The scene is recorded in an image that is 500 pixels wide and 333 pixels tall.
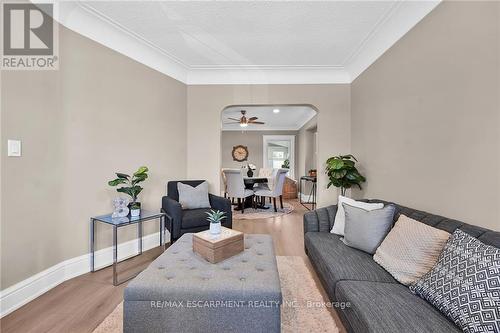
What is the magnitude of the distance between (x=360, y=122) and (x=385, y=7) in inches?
53.0

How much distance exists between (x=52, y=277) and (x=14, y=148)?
119 cm

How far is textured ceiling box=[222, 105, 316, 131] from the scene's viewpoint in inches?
207

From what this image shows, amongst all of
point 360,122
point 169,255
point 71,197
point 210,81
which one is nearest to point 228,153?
point 210,81

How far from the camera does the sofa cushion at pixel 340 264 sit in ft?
4.66

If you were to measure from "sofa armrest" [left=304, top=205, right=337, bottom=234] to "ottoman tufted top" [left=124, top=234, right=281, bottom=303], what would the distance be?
2.99 ft

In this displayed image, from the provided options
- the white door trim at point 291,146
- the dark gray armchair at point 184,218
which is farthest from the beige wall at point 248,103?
the white door trim at point 291,146

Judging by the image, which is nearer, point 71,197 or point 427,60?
point 427,60

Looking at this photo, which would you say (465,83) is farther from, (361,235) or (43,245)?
(43,245)

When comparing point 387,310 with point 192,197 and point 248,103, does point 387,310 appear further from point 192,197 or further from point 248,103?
point 248,103

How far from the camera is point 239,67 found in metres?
3.25

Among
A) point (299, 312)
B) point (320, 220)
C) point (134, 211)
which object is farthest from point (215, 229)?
point (320, 220)

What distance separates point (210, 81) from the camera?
342 centimetres

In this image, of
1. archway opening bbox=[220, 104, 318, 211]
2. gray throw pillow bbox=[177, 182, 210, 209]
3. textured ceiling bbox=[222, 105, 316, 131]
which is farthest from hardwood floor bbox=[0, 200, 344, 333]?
archway opening bbox=[220, 104, 318, 211]

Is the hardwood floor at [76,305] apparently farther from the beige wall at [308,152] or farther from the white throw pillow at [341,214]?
the beige wall at [308,152]
